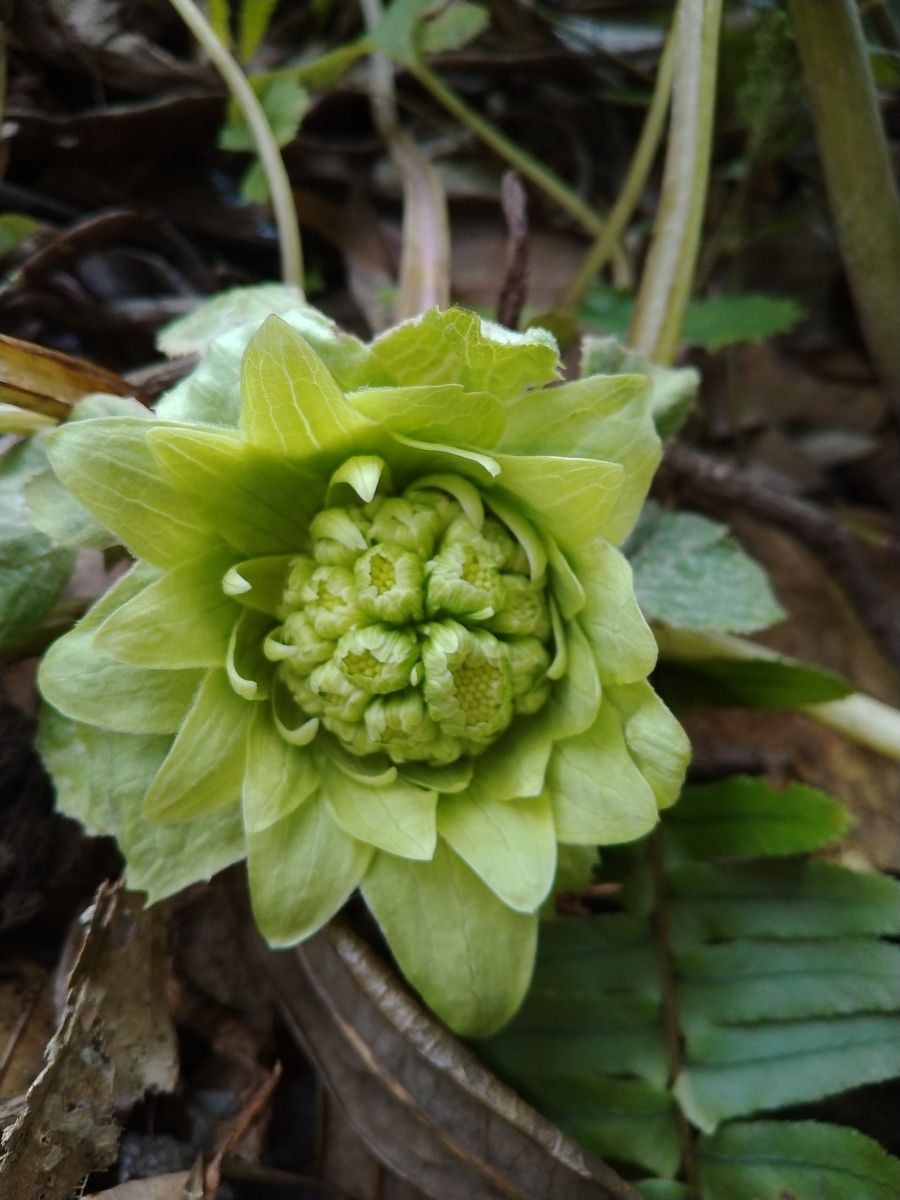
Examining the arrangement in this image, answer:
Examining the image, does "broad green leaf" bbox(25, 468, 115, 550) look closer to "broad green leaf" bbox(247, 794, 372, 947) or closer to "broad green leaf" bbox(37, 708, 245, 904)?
"broad green leaf" bbox(37, 708, 245, 904)

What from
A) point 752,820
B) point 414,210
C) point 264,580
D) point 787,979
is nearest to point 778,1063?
point 787,979

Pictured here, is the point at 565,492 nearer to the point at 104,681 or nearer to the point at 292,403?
the point at 292,403

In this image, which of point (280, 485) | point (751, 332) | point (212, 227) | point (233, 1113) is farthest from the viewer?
point (212, 227)

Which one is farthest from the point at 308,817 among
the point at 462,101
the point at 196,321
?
the point at 462,101

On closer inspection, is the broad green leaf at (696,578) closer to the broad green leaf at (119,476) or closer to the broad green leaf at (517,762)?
the broad green leaf at (517,762)

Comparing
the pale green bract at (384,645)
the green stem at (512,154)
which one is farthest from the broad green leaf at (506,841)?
the green stem at (512,154)

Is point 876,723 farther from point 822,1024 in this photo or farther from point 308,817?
point 308,817

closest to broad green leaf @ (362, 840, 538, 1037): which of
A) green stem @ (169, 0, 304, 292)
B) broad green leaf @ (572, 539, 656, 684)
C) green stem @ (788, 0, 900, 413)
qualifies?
broad green leaf @ (572, 539, 656, 684)
